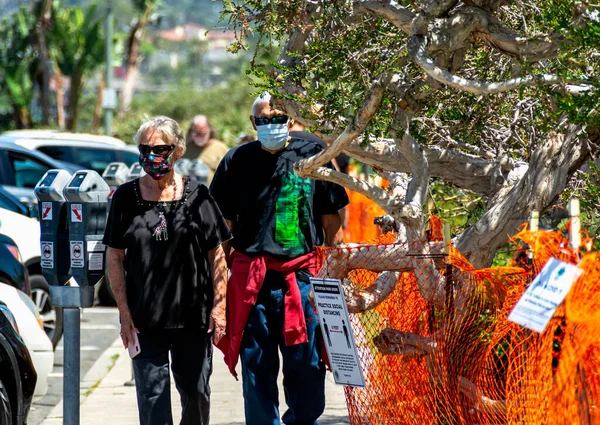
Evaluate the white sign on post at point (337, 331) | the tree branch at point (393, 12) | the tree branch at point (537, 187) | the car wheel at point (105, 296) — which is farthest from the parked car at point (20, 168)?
the tree branch at point (393, 12)

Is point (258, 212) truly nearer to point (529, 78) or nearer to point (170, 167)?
point (170, 167)

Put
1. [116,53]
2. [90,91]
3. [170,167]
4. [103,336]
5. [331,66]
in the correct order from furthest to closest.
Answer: [90,91], [116,53], [103,336], [170,167], [331,66]

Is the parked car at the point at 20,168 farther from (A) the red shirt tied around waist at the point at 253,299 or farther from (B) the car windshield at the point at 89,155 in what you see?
(A) the red shirt tied around waist at the point at 253,299

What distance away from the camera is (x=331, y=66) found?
4.78m

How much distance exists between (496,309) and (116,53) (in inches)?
1258

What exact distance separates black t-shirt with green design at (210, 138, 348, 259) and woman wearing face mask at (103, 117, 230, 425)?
0.25 meters

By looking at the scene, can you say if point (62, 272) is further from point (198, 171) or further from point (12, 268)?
point (198, 171)

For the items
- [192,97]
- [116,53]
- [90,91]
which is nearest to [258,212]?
[116,53]

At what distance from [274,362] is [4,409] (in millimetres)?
1374

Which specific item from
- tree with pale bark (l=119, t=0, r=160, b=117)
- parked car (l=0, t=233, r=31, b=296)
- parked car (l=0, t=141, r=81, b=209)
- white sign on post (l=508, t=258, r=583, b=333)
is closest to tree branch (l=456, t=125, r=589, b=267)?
white sign on post (l=508, t=258, r=583, b=333)

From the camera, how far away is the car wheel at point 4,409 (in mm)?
5270

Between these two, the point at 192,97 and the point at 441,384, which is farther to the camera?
the point at 192,97

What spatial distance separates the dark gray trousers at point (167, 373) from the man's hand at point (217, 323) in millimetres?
47

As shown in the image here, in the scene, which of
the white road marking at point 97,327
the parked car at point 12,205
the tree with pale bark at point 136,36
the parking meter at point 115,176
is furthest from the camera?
the tree with pale bark at point 136,36
